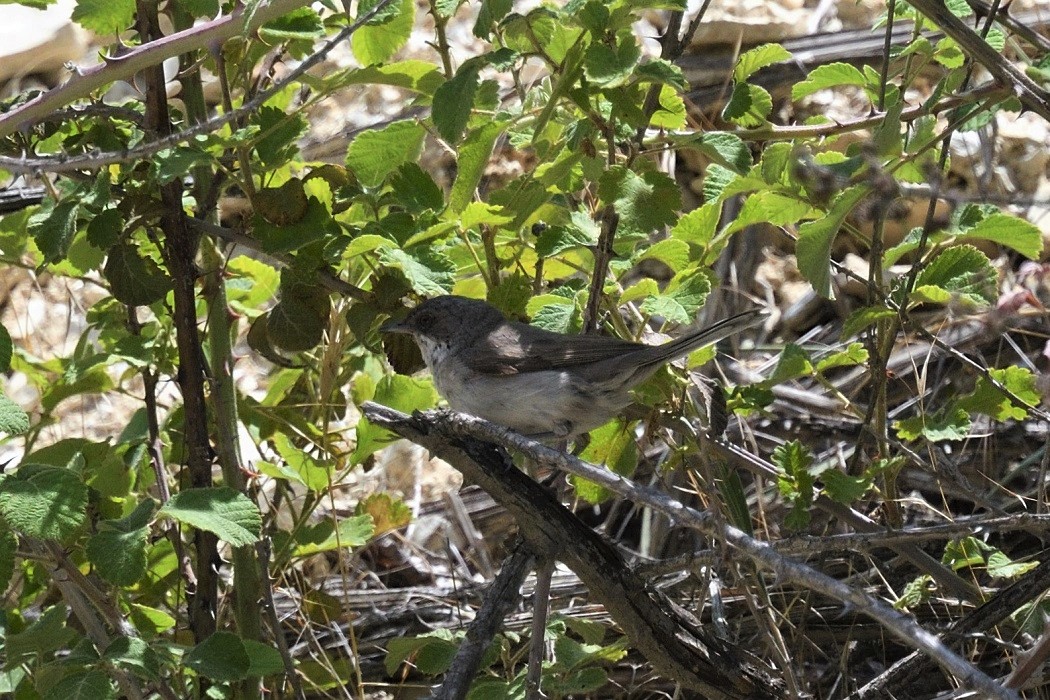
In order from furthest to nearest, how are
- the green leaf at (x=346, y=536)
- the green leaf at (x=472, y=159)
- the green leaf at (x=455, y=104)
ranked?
1. the green leaf at (x=346, y=536)
2. the green leaf at (x=472, y=159)
3. the green leaf at (x=455, y=104)

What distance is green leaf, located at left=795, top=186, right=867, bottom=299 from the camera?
2.85 meters

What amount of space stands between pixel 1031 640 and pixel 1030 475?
1.41 m

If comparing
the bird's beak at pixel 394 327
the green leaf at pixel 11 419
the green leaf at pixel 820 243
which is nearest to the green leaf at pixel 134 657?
the green leaf at pixel 11 419

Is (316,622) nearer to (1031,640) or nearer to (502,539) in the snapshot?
(502,539)

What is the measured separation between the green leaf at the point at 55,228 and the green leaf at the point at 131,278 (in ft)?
0.63

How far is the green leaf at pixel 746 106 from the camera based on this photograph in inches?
133

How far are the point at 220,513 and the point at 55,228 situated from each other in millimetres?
995

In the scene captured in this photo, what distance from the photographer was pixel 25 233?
3.95 metres

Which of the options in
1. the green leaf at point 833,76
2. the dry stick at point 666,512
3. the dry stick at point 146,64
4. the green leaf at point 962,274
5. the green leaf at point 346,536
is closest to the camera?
the dry stick at point 666,512

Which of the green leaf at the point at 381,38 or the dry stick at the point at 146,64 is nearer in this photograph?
the dry stick at the point at 146,64

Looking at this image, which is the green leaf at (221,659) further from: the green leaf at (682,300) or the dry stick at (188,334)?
the green leaf at (682,300)

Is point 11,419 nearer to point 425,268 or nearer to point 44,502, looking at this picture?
point 44,502

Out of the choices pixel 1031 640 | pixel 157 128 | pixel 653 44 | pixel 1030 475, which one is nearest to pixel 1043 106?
pixel 1031 640

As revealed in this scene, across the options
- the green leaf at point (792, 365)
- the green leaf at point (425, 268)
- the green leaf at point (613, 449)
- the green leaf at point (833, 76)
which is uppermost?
the green leaf at point (833, 76)
